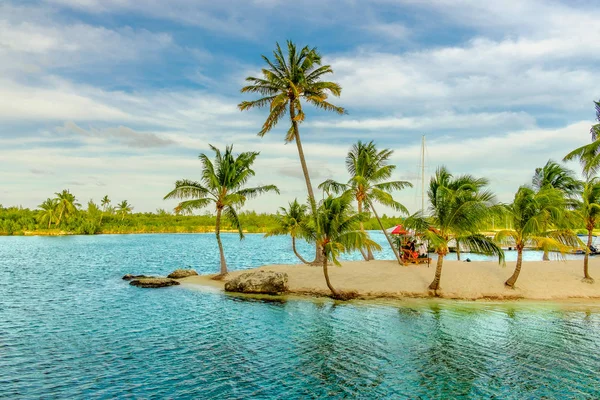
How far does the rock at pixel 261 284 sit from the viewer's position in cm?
2722

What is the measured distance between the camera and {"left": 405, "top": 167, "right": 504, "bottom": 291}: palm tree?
943 inches

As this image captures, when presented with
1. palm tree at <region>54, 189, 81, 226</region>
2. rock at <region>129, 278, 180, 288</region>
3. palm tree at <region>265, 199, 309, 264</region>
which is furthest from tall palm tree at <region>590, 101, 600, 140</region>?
palm tree at <region>54, 189, 81, 226</region>

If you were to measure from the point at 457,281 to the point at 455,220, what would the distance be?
5.19 metres

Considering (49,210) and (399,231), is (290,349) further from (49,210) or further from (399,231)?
(49,210)

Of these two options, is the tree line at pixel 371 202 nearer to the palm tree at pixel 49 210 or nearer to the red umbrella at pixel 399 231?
the red umbrella at pixel 399 231

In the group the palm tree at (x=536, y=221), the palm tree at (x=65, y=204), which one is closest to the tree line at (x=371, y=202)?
the palm tree at (x=536, y=221)

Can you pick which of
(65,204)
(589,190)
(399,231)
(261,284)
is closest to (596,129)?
(589,190)

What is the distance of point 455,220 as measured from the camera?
24484 mm

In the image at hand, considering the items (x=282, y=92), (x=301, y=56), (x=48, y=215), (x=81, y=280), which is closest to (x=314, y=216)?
(x=282, y=92)

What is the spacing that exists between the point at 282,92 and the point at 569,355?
25.9 m

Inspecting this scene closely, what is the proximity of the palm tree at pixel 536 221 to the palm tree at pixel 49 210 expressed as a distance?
119 m

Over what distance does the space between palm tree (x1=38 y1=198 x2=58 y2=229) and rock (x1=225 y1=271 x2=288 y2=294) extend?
105 m

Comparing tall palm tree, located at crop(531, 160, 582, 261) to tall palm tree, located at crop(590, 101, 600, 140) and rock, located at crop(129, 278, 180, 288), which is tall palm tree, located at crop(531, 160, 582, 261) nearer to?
tall palm tree, located at crop(590, 101, 600, 140)

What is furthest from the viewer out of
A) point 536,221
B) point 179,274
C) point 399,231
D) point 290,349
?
point 399,231
